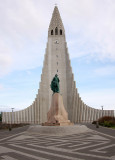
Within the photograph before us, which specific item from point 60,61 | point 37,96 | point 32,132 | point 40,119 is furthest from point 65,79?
point 32,132

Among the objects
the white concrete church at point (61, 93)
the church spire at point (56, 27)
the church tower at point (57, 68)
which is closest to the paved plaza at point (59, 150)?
the white concrete church at point (61, 93)

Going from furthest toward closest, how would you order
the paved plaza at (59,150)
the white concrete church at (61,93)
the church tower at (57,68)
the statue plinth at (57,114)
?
the church tower at (57,68) → the white concrete church at (61,93) → the statue plinth at (57,114) → the paved plaza at (59,150)

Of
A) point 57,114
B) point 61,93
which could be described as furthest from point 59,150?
point 61,93

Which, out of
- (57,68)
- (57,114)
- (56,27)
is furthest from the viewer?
(56,27)

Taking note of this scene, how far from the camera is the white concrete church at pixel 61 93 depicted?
165ft

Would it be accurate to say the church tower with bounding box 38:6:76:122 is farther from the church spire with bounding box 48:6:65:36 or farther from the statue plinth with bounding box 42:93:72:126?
the statue plinth with bounding box 42:93:72:126

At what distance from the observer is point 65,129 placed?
16.8m

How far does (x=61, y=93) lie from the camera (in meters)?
53.6

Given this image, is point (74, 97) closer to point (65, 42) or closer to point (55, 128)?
point (65, 42)

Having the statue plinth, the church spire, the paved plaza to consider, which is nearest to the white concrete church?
the church spire

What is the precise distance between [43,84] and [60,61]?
8.98 meters

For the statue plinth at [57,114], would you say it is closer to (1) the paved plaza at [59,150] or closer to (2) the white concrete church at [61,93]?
(1) the paved plaza at [59,150]

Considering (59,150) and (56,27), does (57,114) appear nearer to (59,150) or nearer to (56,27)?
(59,150)

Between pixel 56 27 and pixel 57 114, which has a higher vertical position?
pixel 56 27
